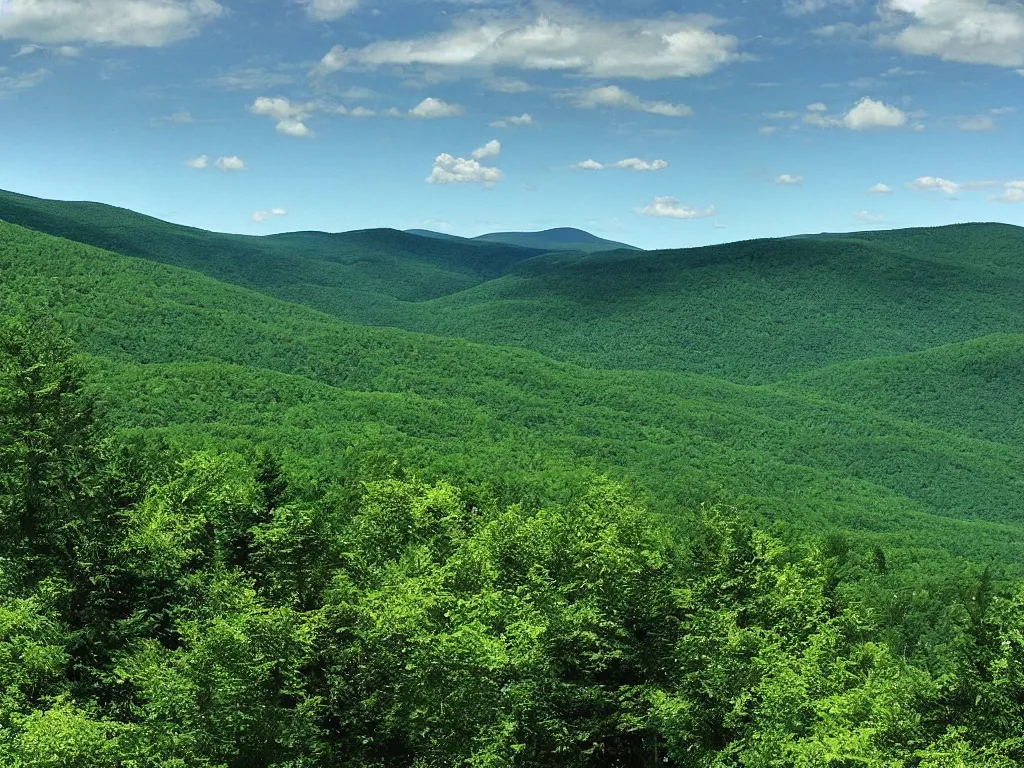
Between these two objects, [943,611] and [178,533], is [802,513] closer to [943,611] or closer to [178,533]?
[943,611]

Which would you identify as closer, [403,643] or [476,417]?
[403,643]

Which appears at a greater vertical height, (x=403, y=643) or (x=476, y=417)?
(x=403, y=643)

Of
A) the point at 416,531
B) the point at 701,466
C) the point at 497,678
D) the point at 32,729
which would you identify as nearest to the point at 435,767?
the point at 497,678

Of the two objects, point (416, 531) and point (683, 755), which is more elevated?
point (416, 531)

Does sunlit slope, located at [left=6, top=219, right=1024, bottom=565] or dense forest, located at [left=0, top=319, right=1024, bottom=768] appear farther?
sunlit slope, located at [left=6, top=219, right=1024, bottom=565]

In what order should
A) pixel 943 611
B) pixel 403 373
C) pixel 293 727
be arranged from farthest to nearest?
pixel 403 373 < pixel 943 611 < pixel 293 727

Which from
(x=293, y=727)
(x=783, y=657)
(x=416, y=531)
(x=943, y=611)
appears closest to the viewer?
(x=293, y=727)

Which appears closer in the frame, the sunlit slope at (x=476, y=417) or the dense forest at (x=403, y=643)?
the dense forest at (x=403, y=643)

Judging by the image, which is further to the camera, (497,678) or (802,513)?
(802,513)
